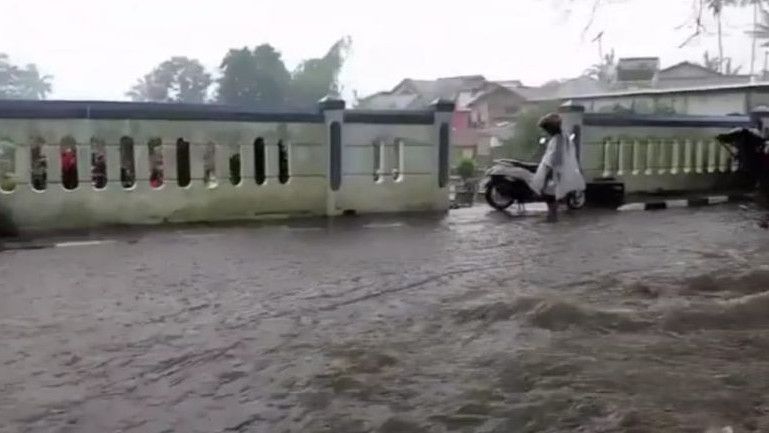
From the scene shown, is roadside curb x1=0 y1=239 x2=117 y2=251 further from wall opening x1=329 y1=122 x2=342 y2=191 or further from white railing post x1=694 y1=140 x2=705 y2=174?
white railing post x1=694 y1=140 x2=705 y2=174

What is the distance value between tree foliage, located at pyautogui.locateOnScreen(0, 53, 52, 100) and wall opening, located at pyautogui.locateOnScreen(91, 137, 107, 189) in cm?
59

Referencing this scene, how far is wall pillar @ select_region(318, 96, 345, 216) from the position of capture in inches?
347

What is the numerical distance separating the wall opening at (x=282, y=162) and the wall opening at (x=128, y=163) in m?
1.40

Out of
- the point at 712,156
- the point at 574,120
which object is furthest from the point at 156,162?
the point at 712,156

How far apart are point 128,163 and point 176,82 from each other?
4.76 feet

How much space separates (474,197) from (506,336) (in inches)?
267

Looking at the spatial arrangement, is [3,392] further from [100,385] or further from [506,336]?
[506,336]

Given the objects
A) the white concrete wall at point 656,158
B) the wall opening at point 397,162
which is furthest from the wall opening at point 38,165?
the white concrete wall at point 656,158

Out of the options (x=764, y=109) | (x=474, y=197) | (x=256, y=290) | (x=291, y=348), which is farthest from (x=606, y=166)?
(x=291, y=348)

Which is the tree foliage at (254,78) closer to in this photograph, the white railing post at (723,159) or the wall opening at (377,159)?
the wall opening at (377,159)

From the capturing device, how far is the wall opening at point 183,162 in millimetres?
8211

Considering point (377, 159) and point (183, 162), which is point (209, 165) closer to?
point (183, 162)

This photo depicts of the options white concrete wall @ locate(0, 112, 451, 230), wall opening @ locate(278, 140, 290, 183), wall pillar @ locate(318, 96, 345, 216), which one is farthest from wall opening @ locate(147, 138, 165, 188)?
wall pillar @ locate(318, 96, 345, 216)

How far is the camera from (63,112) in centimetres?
757
